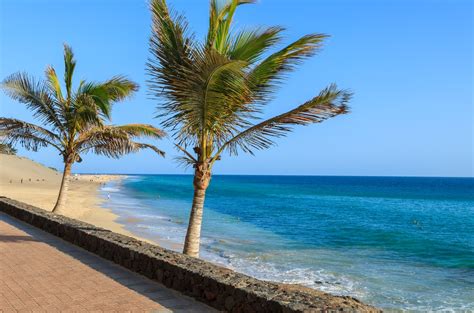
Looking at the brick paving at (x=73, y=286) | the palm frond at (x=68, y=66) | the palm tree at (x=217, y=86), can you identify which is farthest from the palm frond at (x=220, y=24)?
the palm frond at (x=68, y=66)

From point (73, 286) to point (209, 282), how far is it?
2.34 m

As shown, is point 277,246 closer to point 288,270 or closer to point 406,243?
point 288,270

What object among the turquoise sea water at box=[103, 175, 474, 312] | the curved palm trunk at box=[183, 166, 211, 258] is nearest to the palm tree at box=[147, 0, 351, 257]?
the curved palm trunk at box=[183, 166, 211, 258]

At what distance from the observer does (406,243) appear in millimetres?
23094

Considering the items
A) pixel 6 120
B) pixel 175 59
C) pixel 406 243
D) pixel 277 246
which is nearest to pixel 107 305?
pixel 175 59

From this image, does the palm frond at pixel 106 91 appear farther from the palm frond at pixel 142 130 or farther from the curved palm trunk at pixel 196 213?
the curved palm trunk at pixel 196 213

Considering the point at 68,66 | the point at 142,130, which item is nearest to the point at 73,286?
the point at 142,130

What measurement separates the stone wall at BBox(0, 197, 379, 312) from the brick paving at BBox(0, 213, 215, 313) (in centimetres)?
16

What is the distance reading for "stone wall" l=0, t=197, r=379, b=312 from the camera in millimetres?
5098

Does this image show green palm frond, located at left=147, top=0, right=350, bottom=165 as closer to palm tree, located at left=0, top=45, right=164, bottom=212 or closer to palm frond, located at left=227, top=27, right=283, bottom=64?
palm frond, located at left=227, top=27, right=283, bottom=64

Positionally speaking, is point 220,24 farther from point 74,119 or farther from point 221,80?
point 74,119

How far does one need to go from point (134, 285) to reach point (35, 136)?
11.4 m

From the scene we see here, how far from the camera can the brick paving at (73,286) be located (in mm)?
5828

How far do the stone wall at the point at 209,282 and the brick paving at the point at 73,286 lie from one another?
0.54ft
